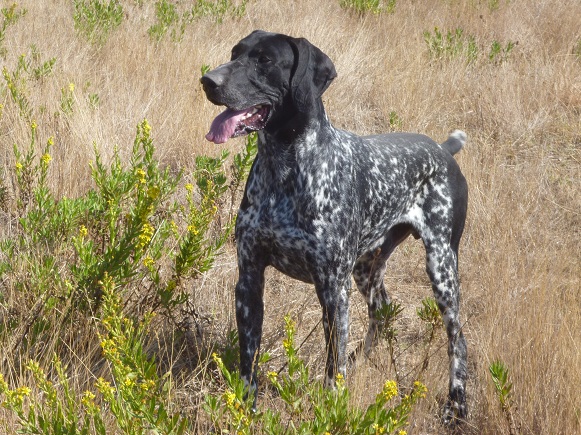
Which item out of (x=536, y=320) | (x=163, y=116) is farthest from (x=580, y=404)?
(x=163, y=116)

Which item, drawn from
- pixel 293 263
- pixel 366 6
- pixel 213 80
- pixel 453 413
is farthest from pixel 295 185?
pixel 366 6

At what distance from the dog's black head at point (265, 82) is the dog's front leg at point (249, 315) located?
61cm

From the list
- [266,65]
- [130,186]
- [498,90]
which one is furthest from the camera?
[498,90]

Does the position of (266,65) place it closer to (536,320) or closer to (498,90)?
(536,320)

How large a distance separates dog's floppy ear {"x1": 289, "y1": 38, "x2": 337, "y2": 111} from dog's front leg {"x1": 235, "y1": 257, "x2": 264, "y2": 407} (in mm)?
738

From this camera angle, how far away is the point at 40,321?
3.63 meters

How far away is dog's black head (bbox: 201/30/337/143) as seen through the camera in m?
3.27

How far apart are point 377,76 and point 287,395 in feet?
17.9

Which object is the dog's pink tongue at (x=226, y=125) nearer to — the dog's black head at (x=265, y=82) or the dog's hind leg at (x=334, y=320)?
the dog's black head at (x=265, y=82)

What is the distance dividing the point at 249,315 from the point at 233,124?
33.2 inches

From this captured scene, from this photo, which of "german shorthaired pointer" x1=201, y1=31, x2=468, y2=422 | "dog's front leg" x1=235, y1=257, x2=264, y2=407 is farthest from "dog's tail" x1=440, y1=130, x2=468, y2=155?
"dog's front leg" x1=235, y1=257, x2=264, y2=407

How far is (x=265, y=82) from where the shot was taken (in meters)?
3.35

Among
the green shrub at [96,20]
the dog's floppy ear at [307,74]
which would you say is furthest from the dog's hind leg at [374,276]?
the green shrub at [96,20]

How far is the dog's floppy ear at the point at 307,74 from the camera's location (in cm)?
337
